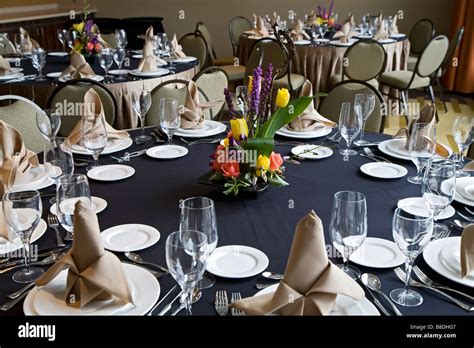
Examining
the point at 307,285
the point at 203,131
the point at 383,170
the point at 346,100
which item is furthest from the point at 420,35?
the point at 307,285

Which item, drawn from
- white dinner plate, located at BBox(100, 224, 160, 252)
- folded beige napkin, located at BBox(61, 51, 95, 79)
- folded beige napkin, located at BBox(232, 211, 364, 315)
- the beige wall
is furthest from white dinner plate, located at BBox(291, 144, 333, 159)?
the beige wall

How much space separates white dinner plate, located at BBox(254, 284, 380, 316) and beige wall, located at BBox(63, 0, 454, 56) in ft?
22.4

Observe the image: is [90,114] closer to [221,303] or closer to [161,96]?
[161,96]

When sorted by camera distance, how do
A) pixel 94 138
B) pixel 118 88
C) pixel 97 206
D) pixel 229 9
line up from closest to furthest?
1. pixel 97 206
2. pixel 94 138
3. pixel 118 88
4. pixel 229 9

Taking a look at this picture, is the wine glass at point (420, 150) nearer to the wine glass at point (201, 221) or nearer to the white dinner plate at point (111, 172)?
the wine glass at point (201, 221)

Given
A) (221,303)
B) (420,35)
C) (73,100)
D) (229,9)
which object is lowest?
(221,303)

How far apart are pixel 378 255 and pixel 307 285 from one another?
0.33 metres

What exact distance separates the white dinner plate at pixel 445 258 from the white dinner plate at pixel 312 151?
72 cm

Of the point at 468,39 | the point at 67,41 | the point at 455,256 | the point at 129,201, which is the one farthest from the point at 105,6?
the point at 455,256

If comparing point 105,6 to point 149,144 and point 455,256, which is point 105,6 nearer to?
point 149,144

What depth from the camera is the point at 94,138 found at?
71.4 inches

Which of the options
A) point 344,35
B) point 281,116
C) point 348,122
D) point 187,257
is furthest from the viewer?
point 344,35

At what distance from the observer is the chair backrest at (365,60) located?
468 centimetres
